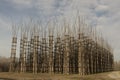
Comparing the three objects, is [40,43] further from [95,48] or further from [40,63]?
[95,48]

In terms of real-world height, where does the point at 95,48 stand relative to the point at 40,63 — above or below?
above

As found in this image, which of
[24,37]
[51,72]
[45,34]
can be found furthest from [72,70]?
[24,37]

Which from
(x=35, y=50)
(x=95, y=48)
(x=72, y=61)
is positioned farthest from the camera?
(x=95, y=48)

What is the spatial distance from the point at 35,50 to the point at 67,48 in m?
5.79

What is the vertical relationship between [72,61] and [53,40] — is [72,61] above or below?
below

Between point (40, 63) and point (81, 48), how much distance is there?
11.0m

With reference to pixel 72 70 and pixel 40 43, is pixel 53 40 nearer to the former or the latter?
pixel 40 43

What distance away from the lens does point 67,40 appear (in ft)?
117

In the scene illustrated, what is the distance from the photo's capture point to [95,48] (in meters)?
46.1

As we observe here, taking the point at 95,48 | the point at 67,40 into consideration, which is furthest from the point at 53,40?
the point at 95,48

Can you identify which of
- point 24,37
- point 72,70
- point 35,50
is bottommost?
point 72,70

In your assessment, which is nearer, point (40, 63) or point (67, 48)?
point (67, 48)

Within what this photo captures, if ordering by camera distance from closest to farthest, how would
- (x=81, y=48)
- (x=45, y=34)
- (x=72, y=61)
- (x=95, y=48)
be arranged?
1. (x=81, y=48)
2. (x=45, y=34)
3. (x=72, y=61)
4. (x=95, y=48)

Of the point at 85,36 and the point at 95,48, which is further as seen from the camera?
the point at 95,48
